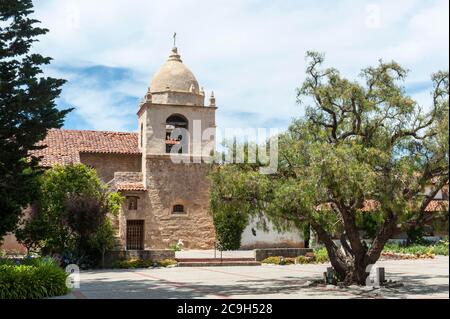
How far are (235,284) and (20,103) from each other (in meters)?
9.12

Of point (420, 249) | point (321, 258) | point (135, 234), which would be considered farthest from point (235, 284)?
point (420, 249)

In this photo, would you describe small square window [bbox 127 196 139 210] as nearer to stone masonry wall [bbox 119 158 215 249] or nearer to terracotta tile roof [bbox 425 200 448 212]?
stone masonry wall [bbox 119 158 215 249]

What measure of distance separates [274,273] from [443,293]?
29.2ft

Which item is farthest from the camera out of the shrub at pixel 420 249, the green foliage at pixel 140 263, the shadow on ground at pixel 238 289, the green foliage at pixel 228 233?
the green foliage at pixel 228 233

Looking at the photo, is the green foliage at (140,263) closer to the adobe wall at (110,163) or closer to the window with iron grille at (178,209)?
the window with iron grille at (178,209)

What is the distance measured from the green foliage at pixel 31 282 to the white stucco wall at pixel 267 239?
1906 cm

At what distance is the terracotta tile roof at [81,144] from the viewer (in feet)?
113

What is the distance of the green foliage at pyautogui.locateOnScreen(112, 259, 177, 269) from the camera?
26141 millimetres

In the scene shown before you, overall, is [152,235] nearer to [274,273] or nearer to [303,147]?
[274,273]

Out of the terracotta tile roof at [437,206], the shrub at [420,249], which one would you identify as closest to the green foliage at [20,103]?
the terracotta tile roof at [437,206]

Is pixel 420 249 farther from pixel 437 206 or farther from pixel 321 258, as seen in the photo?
pixel 437 206

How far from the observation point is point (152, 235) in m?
33.1

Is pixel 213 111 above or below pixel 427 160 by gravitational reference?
above
